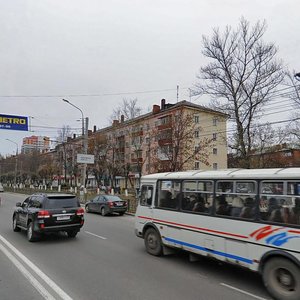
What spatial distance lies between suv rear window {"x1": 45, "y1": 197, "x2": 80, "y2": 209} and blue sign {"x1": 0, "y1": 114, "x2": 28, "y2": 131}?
57.7 feet

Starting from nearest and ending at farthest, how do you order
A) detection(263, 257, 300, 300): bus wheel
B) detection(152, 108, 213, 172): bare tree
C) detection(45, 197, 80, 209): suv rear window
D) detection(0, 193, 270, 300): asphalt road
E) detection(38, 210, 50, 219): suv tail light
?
1. detection(263, 257, 300, 300): bus wheel
2. detection(0, 193, 270, 300): asphalt road
3. detection(38, 210, 50, 219): suv tail light
4. detection(45, 197, 80, 209): suv rear window
5. detection(152, 108, 213, 172): bare tree

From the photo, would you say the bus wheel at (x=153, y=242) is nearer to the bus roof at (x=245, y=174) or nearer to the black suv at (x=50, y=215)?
the bus roof at (x=245, y=174)

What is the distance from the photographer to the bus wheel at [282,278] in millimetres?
5707

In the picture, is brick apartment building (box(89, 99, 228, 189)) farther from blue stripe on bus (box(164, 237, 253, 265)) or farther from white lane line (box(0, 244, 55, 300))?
white lane line (box(0, 244, 55, 300))

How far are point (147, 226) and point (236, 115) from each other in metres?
23.7

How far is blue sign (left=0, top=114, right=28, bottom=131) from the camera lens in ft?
88.9

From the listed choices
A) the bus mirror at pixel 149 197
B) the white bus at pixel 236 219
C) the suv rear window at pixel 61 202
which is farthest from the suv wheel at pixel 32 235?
the bus mirror at pixel 149 197

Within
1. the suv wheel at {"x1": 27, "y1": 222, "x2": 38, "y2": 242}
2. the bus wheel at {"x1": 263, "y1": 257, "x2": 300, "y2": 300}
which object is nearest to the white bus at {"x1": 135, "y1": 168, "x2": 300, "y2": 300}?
the bus wheel at {"x1": 263, "y1": 257, "x2": 300, "y2": 300}

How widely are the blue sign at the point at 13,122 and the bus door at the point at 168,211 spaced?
21322 millimetres

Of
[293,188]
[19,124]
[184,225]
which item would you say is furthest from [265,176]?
[19,124]

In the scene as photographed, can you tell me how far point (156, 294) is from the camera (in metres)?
6.01

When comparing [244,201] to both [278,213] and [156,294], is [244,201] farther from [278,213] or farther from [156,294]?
[156,294]

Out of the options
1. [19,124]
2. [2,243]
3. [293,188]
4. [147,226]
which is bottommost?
[2,243]

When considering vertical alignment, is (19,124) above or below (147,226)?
above
